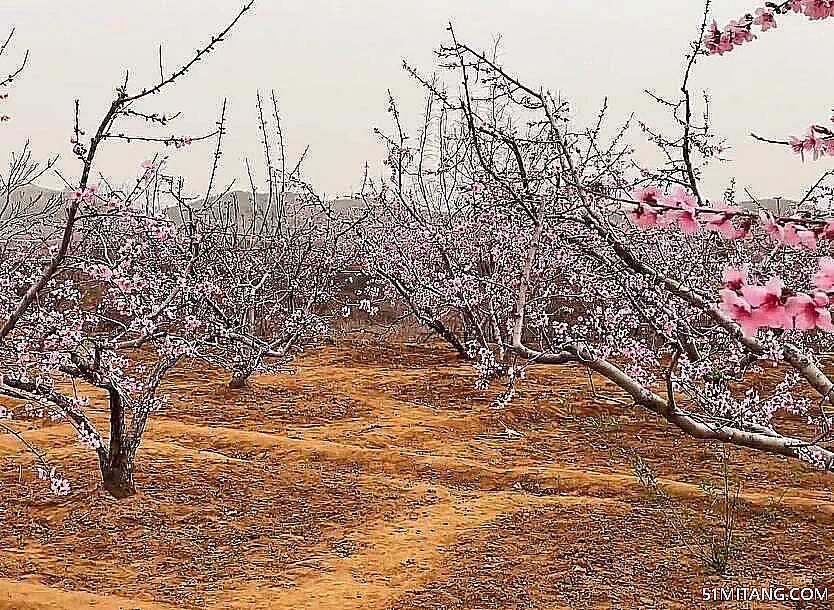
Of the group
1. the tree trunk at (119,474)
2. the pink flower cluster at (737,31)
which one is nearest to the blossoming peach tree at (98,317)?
the tree trunk at (119,474)

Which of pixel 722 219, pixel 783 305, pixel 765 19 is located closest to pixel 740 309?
pixel 783 305

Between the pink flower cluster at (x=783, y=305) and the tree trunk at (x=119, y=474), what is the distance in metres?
4.33

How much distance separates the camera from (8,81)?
423 centimetres

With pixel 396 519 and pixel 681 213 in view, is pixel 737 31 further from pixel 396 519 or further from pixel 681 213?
pixel 396 519

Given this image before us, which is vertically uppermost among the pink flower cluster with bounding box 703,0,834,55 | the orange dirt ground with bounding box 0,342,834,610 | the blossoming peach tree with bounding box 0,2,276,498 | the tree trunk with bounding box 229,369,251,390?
the pink flower cluster with bounding box 703,0,834,55

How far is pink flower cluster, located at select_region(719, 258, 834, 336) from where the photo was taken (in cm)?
139

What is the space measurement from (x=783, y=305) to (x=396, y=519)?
3741 millimetres

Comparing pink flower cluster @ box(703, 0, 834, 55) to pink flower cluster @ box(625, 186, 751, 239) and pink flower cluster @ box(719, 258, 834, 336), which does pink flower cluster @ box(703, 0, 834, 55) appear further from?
pink flower cluster @ box(719, 258, 834, 336)

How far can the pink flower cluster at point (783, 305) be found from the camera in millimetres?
1386

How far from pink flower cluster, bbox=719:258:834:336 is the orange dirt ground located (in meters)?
2.64

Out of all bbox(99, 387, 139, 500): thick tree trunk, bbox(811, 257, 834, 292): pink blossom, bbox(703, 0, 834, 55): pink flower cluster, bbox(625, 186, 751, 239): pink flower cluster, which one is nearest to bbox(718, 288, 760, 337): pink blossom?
bbox(811, 257, 834, 292): pink blossom

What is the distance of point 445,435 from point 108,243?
13.7 feet

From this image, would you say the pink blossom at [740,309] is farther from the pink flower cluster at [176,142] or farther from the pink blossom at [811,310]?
the pink flower cluster at [176,142]

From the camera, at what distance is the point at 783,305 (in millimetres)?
1419
